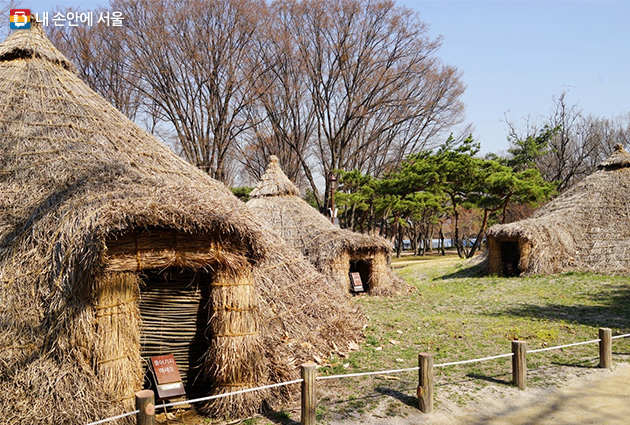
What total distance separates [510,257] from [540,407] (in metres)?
15.1

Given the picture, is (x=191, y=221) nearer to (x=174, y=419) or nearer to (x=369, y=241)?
(x=174, y=419)

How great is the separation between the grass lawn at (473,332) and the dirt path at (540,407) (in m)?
0.24

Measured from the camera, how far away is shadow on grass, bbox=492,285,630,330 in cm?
1099

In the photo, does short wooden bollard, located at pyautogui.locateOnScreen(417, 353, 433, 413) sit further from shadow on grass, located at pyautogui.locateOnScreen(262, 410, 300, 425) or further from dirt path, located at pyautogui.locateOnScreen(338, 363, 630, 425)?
shadow on grass, located at pyautogui.locateOnScreen(262, 410, 300, 425)

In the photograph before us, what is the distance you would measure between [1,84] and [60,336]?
5.79 metres

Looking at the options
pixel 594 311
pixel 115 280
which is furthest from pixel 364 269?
pixel 115 280

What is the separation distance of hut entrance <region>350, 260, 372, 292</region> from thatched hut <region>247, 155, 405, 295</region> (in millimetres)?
53

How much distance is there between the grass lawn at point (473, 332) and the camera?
23.3 ft

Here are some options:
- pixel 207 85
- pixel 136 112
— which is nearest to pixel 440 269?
pixel 207 85

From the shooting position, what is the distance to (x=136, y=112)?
891 inches

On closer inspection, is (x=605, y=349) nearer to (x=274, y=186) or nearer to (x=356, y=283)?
(x=356, y=283)

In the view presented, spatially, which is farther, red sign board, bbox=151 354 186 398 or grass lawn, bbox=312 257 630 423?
grass lawn, bbox=312 257 630 423

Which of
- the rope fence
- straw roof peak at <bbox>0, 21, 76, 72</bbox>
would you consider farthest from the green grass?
straw roof peak at <bbox>0, 21, 76, 72</bbox>

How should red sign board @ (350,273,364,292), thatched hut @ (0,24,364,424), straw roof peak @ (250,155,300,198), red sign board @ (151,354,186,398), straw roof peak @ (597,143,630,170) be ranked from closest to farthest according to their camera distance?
1. thatched hut @ (0,24,364,424)
2. red sign board @ (151,354,186,398)
3. red sign board @ (350,273,364,292)
4. straw roof peak @ (250,155,300,198)
5. straw roof peak @ (597,143,630,170)
